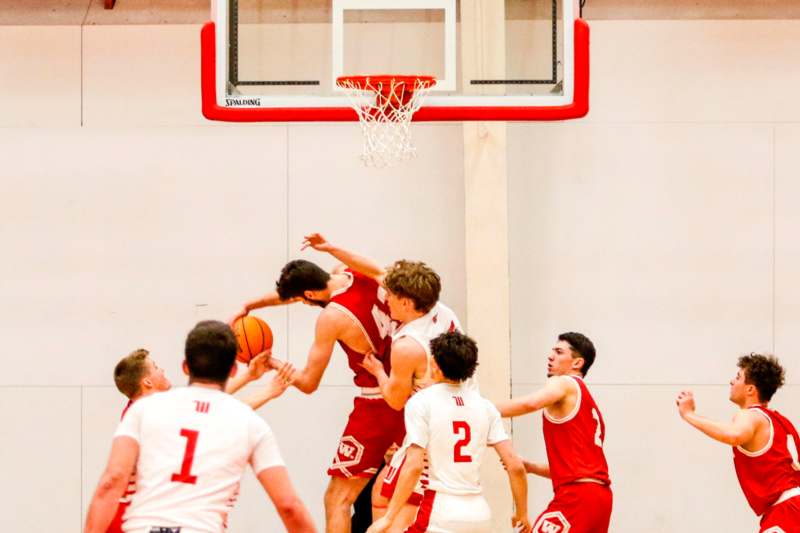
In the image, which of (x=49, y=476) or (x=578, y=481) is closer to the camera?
(x=578, y=481)

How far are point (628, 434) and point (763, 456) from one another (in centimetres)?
252

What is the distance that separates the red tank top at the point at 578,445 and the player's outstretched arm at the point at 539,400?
9cm

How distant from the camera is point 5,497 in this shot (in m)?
8.90

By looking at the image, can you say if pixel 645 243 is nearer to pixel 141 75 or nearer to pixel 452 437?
pixel 452 437

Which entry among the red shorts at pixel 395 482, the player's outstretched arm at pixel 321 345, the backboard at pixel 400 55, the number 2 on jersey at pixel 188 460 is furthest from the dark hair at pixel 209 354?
the backboard at pixel 400 55

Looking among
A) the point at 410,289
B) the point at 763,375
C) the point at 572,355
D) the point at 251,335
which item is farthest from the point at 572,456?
the point at 251,335

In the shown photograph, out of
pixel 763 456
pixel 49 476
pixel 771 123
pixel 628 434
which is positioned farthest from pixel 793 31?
pixel 49 476

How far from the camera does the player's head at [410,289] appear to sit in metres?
6.36

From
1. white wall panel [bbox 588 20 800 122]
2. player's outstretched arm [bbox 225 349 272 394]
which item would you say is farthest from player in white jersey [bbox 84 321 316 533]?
white wall panel [bbox 588 20 800 122]

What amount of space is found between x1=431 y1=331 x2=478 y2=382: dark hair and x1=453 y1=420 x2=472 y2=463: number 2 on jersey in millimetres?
222

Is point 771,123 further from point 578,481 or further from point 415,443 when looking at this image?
point 415,443

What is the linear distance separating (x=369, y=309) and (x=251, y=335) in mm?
759

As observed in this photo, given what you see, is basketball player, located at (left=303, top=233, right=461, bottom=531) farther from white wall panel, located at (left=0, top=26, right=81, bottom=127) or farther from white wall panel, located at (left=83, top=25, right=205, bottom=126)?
white wall panel, located at (left=0, top=26, right=81, bottom=127)

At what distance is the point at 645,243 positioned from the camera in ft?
29.2
